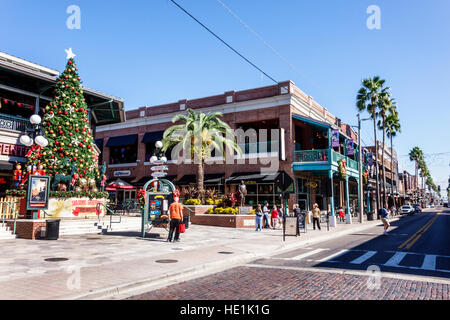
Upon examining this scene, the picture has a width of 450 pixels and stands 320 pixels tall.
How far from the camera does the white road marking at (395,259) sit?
9.32 metres

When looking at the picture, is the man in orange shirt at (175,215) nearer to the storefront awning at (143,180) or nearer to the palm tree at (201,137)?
the palm tree at (201,137)

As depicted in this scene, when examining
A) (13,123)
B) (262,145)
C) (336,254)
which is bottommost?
(336,254)

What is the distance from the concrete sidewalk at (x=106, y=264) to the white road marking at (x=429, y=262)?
4.90m

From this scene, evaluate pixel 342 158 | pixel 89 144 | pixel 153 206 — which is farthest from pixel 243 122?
pixel 153 206

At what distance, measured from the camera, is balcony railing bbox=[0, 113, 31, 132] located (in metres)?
18.5

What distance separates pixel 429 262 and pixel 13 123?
21.0m

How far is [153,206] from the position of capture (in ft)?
50.8

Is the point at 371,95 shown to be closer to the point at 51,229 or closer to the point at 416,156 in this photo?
the point at 51,229

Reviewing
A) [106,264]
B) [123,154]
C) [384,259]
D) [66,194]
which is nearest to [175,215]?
[106,264]

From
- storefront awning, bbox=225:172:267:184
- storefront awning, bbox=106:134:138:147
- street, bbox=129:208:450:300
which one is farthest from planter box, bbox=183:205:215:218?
storefront awning, bbox=106:134:138:147

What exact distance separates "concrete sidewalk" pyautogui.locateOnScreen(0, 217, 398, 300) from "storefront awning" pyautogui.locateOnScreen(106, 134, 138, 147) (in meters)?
23.5

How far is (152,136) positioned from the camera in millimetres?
35562
